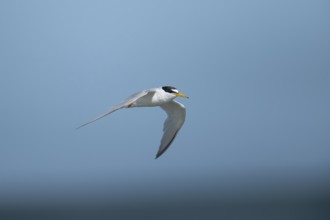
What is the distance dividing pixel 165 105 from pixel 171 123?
0.53m

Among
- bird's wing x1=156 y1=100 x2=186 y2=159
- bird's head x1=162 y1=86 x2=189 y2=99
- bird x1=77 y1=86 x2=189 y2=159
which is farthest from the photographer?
bird's wing x1=156 y1=100 x2=186 y2=159

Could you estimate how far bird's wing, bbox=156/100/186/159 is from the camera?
75.9 ft

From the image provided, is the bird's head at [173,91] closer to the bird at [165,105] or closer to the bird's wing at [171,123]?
the bird at [165,105]

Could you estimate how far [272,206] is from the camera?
65.4 metres

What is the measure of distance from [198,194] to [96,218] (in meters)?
35.5

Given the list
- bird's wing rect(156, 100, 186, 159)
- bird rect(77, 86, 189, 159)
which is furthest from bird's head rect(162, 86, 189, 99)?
bird's wing rect(156, 100, 186, 159)

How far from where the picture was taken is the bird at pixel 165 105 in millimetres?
21047

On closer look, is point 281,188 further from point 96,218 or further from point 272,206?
point 96,218

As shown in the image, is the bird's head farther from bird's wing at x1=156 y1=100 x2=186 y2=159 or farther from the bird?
bird's wing at x1=156 y1=100 x2=186 y2=159

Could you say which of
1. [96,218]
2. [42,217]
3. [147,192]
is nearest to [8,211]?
[42,217]

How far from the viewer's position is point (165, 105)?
76.0ft

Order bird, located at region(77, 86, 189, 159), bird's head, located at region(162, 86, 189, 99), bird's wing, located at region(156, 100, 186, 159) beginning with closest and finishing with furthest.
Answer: bird, located at region(77, 86, 189, 159), bird's head, located at region(162, 86, 189, 99), bird's wing, located at region(156, 100, 186, 159)

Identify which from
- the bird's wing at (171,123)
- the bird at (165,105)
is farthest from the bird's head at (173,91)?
the bird's wing at (171,123)

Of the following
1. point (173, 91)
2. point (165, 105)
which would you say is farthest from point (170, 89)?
point (165, 105)
